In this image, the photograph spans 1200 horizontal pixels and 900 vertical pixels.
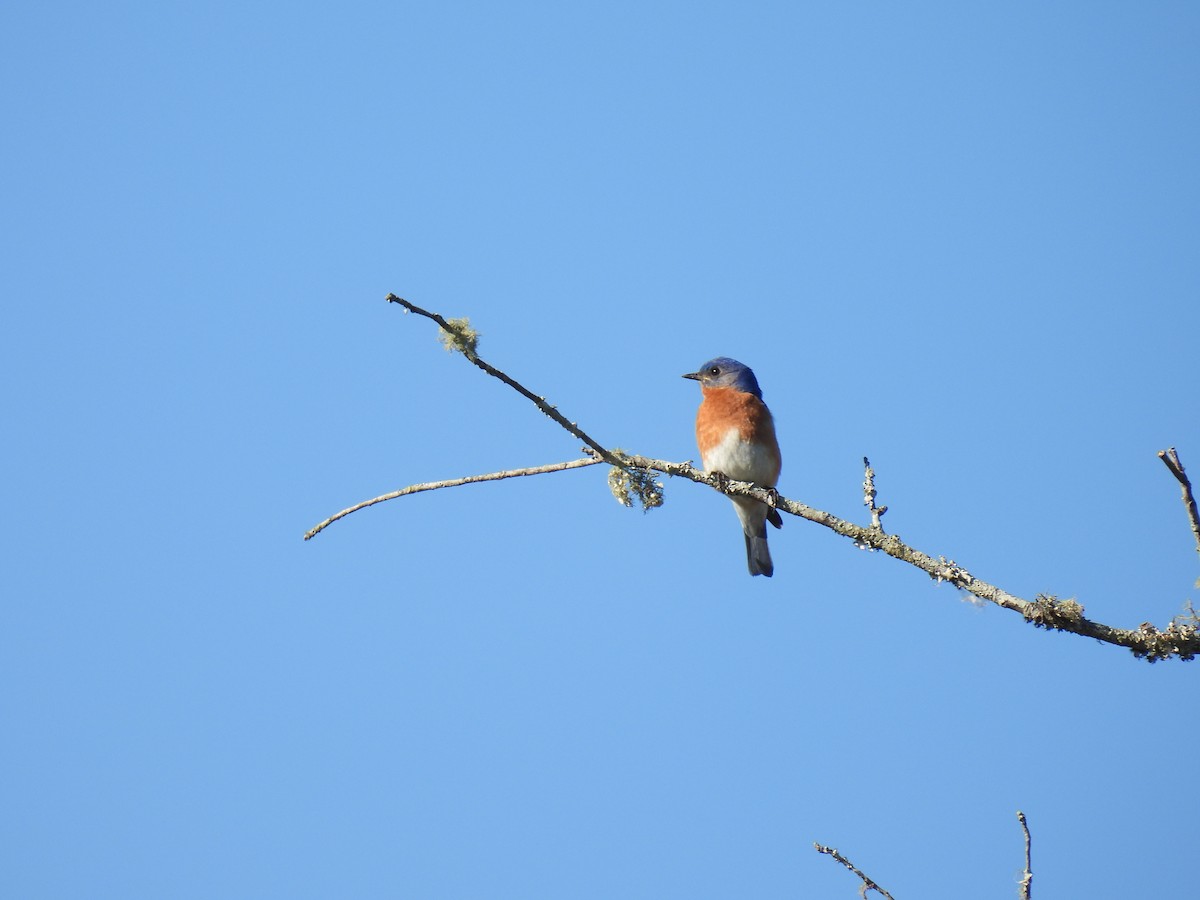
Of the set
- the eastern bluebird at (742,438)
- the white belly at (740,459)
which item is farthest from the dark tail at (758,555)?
the white belly at (740,459)

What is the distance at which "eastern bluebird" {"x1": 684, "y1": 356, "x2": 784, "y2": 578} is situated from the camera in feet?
30.1

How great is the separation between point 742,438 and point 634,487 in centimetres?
365

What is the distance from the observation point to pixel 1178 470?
9.39 feet

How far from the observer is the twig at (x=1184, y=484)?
283cm

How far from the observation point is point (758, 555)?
10.0 metres

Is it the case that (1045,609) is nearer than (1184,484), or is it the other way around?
(1184,484)

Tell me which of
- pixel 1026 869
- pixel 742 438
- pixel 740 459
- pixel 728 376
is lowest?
pixel 1026 869

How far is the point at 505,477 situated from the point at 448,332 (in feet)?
2.47

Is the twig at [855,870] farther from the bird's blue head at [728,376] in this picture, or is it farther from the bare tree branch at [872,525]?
the bird's blue head at [728,376]

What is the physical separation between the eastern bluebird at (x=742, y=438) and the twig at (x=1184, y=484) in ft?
19.0

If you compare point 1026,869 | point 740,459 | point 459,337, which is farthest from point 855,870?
point 740,459

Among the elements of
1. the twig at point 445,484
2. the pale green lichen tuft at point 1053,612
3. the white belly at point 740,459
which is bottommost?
the pale green lichen tuft at point 1053,612

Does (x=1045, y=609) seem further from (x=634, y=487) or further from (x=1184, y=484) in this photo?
(x=634, y=487)

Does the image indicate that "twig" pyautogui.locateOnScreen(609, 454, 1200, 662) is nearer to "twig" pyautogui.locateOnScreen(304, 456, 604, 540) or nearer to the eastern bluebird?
"twig" pyautogui.locateOnScreen(304, 456, 604, 540)
